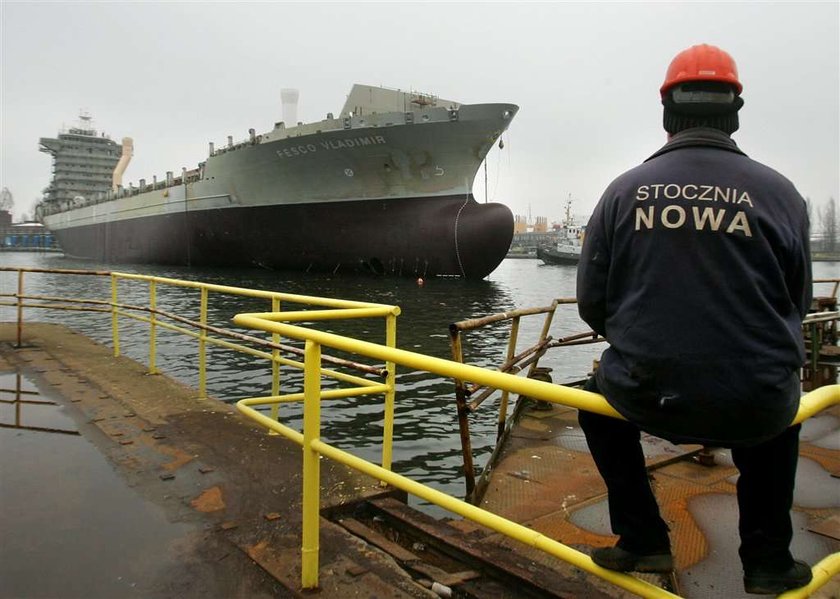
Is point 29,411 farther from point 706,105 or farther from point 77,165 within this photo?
point 77,165

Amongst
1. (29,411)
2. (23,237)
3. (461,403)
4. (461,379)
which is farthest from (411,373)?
(23,237)

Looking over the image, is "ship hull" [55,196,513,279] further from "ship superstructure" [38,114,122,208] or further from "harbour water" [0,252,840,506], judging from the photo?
"ship superstructure" [38,114,122,208]

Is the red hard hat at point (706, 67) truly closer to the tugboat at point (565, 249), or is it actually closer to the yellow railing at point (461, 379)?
the yellow railing at point (461, 379)

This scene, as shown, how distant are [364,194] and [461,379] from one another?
85.3ft

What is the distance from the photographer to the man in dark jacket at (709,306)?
132cm

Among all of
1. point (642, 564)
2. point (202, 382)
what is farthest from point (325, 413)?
point (642, 564)

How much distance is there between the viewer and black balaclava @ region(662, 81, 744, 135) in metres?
1.51

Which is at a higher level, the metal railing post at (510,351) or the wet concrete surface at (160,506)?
the metal railing post at (510,351)

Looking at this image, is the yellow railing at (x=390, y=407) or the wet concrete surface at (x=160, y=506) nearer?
the yellow railing at (x=390, y=407)

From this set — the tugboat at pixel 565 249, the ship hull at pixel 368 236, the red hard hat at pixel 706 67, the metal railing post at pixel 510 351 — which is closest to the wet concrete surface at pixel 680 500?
the metal railing post at pixel 510 351

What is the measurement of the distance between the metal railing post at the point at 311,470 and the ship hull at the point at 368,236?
23853mm

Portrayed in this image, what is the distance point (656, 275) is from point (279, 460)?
2744 mm

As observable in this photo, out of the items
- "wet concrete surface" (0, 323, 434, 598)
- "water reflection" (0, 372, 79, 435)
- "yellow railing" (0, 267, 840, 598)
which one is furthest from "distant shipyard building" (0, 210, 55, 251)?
"yellow railing" (0, 267, 840, 598)

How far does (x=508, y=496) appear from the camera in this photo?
3.45 metres
